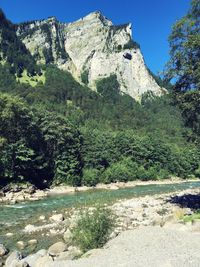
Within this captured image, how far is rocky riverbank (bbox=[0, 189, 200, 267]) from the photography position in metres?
21.3

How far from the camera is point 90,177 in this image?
3509 inches

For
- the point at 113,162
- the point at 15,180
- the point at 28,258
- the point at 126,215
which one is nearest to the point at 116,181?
the point at 113,162

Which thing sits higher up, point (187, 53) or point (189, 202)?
point (187, 53)

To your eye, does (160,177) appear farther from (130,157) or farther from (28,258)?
(28,258)

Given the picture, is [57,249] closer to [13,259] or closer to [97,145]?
[13,259]

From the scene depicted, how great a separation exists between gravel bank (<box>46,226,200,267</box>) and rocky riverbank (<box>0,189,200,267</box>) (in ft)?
3.34

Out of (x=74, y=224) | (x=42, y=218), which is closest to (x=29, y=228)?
(x=42, y=218)

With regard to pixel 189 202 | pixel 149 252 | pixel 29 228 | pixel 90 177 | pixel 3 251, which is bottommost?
pixel 3 251

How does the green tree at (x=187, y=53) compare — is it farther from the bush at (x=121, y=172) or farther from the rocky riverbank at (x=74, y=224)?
the bush at (x=121, y=172)

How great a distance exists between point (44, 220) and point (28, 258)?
570 inches

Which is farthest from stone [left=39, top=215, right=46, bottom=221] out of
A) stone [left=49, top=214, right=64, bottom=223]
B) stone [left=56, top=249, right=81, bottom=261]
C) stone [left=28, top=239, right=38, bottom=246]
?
stone [left=56, top=249, right=81, bottom=261]

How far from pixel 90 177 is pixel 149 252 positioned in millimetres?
71531

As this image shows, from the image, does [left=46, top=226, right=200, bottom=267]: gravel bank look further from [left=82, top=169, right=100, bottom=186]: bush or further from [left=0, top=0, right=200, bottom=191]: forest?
[left=82, top=169, right=100, bottom=186]: bush

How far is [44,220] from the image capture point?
36.7 metres
